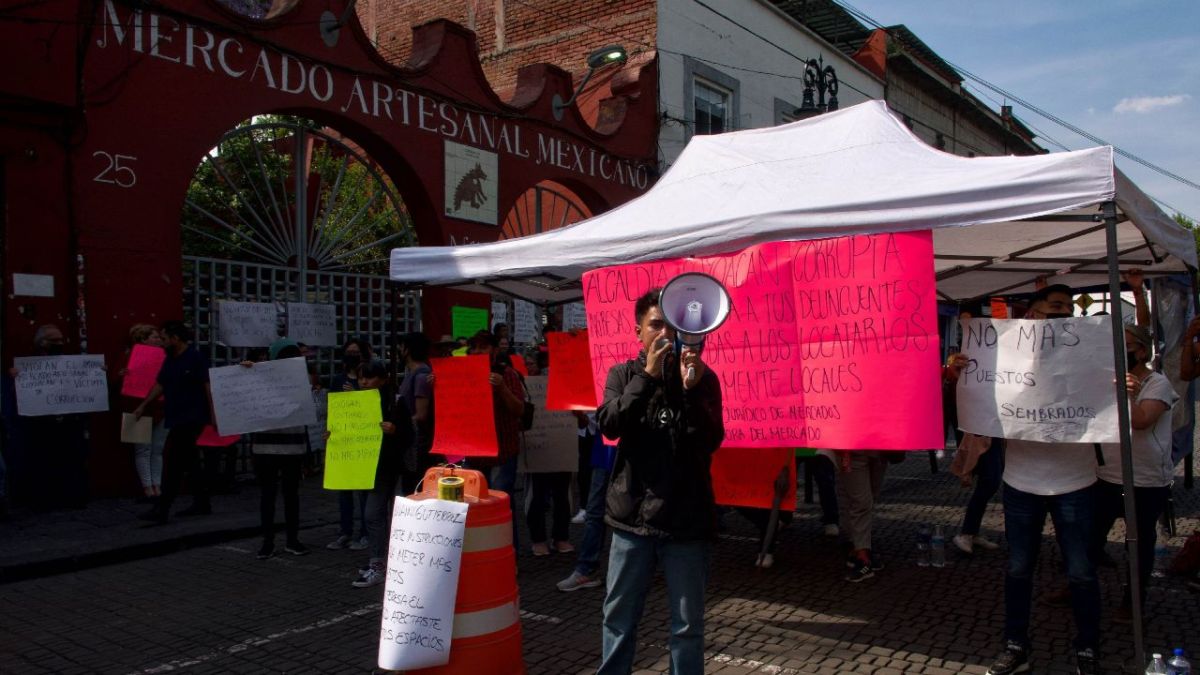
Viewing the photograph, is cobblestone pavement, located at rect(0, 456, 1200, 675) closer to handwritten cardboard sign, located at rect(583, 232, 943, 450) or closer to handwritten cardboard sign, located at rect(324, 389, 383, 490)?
handwritten cardboard sign, located at rect(324, 389, 383, 490)

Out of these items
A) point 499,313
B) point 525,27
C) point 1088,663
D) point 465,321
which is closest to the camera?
point 1088,663

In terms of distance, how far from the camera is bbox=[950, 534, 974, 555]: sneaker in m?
6.69

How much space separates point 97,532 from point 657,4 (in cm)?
1236

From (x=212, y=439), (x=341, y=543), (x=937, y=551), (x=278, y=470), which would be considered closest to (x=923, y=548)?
(x=937, y=551)

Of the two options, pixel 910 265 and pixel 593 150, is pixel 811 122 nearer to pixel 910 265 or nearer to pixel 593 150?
pixel 910 265

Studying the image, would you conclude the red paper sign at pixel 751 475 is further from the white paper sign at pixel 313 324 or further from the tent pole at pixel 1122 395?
the white paper sign at pixel 313 324

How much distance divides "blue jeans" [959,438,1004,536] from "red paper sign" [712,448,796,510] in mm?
1953

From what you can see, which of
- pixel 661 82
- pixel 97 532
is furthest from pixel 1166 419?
Answer: pixel 661 82

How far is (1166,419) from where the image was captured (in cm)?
463

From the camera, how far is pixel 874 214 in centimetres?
432

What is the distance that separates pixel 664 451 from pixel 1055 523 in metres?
2.11

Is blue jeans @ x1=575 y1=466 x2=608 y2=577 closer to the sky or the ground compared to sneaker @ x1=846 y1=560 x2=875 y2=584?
closer to the sky

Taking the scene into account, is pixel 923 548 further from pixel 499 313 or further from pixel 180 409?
pixel 499 313

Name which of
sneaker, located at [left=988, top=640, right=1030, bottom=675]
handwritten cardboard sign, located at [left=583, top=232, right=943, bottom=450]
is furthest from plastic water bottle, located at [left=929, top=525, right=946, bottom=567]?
handwritten cardboard sign, located at [left=583, top=232, right=943, bottom=450]
